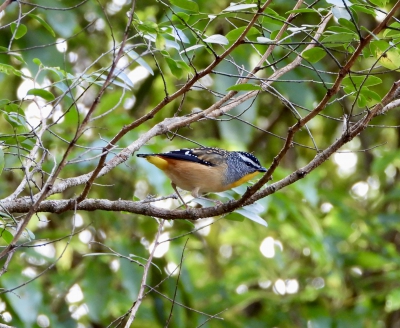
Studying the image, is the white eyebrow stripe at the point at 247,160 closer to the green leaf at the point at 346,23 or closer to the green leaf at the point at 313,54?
the green leaf at the point at 313,54

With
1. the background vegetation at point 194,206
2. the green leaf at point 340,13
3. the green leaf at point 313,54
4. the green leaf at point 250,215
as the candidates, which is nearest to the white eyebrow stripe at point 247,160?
the background vegetation at point 194,206

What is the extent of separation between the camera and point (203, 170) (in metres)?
4.79

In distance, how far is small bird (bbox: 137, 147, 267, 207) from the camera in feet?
15.5

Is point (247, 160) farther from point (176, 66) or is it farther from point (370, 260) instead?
point (370, 260)

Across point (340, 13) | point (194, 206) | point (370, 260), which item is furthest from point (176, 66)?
point (370, 260)

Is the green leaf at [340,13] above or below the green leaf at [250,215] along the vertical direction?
above

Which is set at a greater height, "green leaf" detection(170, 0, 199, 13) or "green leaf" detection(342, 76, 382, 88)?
"green leaf" detection(170, 0, 199, 13)

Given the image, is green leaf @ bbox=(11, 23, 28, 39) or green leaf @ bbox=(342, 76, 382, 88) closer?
green leaf @ bbox=(342, 76, 382, 88)

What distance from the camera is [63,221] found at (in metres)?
7.63

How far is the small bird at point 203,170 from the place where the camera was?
15.5ft

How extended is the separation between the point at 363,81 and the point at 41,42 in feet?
10.2

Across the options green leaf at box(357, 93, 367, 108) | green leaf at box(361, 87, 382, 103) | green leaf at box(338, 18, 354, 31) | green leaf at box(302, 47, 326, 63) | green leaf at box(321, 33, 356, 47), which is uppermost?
green leaf at box(302, 47, 326, 63)

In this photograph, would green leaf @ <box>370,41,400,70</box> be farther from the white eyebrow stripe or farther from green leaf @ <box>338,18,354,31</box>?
the white eyebrow stripe

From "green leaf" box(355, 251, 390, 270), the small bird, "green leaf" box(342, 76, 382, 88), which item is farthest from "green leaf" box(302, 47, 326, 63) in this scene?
"green leaf" box(355, 251, 390, 270)
